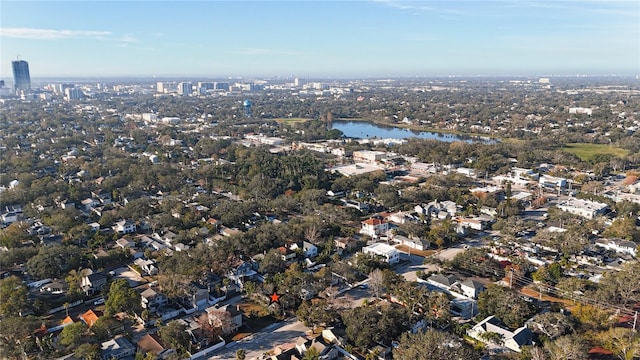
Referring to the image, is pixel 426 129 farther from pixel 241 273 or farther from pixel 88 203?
pixel 241 273

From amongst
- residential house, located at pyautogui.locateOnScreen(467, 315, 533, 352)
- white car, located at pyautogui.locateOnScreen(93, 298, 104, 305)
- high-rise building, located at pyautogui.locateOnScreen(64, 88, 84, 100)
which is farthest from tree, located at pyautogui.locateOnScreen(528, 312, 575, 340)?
high-rise building, located at pyautogui.locateOnScreen(64, 88, 84, 100)

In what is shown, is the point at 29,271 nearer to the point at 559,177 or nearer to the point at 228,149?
the point at 228,149

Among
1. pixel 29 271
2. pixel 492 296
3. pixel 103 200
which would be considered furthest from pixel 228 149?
pixel 492 296

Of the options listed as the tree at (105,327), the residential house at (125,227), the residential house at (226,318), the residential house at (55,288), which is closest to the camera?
the tree at (105,327)

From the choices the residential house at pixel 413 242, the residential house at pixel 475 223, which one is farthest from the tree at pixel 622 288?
the residential house at pixel 475 223

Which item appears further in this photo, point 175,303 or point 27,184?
point 27,184

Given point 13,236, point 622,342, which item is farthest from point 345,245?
point 13,236

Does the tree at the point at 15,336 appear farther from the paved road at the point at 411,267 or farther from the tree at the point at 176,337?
the paved road at the point at 411,267
